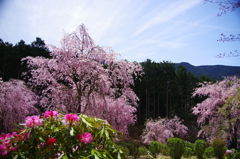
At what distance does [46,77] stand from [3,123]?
5.69m

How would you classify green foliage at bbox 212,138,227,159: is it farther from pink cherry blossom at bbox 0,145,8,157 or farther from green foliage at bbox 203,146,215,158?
pink cherry blossom at bbox 0,145,8,157

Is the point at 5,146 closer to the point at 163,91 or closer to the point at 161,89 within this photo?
the point at 161,89

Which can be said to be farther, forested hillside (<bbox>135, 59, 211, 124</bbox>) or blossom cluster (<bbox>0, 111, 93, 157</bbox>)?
forested hillside (<bbox>135, 59, 211, 124</bbox>)

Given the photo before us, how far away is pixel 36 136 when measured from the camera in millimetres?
1947

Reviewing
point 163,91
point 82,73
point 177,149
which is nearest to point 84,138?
point 82,73

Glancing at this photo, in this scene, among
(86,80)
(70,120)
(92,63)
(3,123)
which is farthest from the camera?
(3,123)

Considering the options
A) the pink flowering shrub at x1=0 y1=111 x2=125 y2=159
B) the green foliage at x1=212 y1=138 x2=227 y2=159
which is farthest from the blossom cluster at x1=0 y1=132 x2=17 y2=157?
the green foliage at x1=212 y1=138 x2=227 y2=159

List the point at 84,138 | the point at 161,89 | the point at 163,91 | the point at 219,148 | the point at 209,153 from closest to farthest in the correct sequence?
the point at 84,138 < the point at 219,148 < the point at 209,153 < the point at 161,89 < the point at 163,91

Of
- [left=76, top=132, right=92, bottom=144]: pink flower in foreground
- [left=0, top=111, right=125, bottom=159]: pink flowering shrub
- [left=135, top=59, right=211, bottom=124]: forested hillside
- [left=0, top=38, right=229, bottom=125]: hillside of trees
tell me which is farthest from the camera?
[left=135, top=59, right=211, bottom=124]: forested hillside

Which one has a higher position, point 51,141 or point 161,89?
point 51,141

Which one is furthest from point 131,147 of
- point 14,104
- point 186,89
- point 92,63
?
point 186,89

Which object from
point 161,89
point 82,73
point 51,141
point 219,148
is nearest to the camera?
point 51,141

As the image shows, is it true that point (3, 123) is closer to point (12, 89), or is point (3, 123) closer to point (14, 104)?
point (14, 104)

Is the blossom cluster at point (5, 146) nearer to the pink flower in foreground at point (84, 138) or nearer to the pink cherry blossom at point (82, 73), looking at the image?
the pink flower in foreground at point (84, 138)
